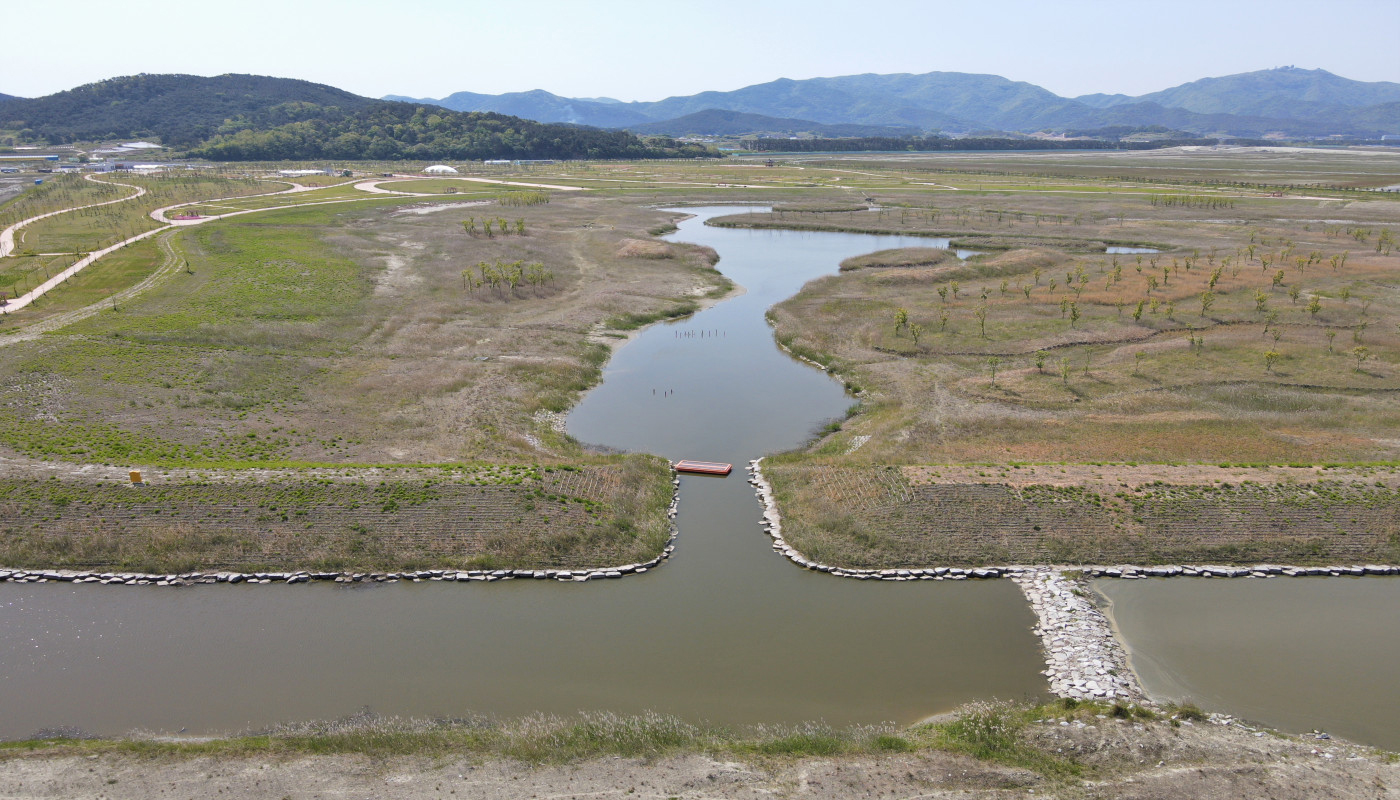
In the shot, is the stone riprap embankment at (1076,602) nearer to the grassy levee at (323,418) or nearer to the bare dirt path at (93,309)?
the grassy levee at (323,418)

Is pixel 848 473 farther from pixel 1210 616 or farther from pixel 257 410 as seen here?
pixel 257 410

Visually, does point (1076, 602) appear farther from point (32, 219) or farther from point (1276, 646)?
point (32, 219)

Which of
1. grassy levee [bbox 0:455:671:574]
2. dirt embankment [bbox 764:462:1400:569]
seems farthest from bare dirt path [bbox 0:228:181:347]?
dirt embankment [bbox 764:462:1400:569]

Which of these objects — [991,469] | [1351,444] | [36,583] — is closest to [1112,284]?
[1351,444]

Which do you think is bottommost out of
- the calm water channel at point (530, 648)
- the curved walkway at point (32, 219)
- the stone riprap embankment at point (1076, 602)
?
the calm water channel at point (530, 648)

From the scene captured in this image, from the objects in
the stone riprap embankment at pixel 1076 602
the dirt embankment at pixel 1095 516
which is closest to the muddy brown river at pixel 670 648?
the stone riprap embankment at pixel 1076 602

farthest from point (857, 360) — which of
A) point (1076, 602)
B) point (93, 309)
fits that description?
point (93, 309)

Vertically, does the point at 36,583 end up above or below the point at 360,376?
below

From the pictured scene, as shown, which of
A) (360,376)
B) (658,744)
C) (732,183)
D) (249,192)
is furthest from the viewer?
(732,183)
